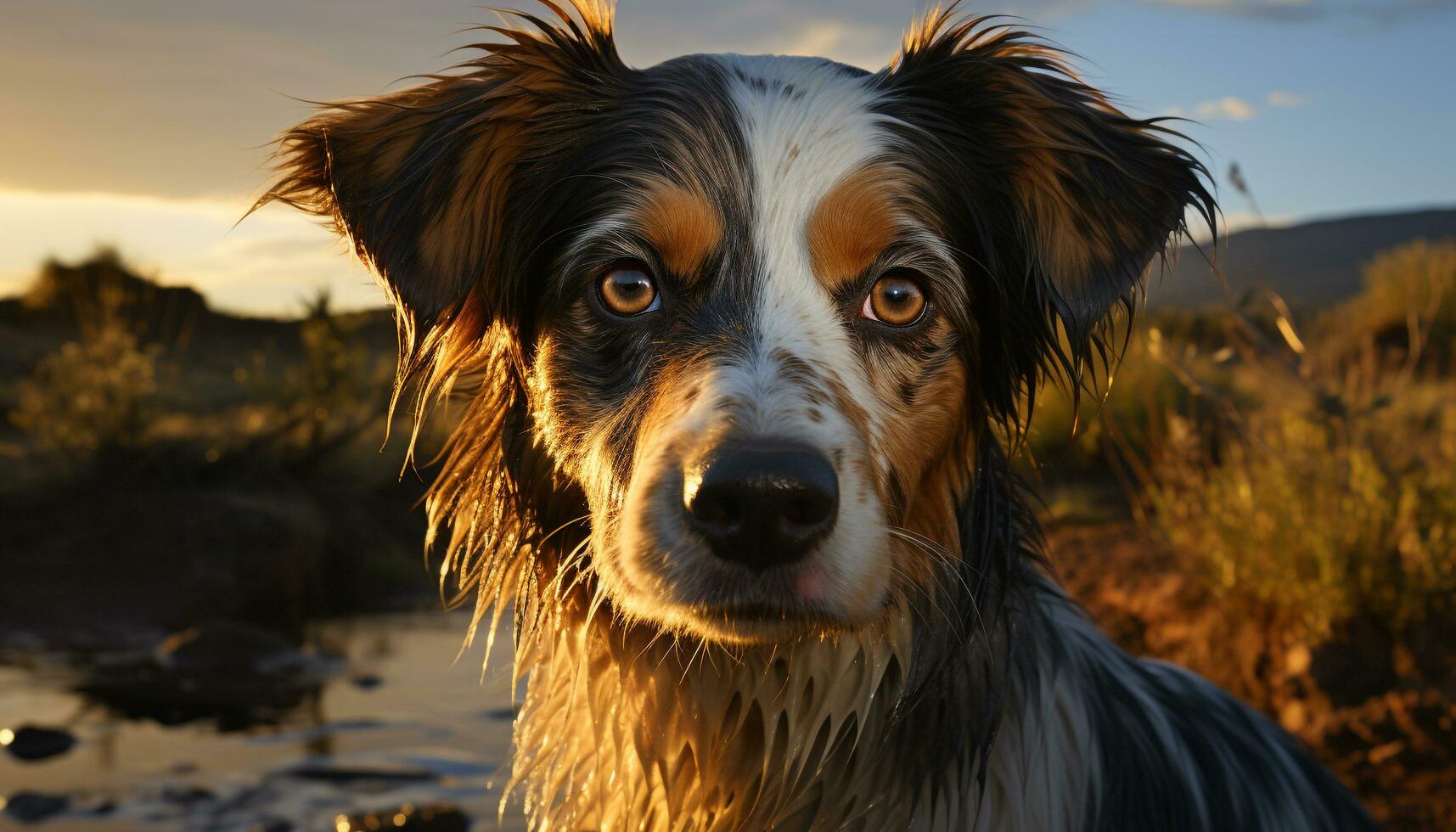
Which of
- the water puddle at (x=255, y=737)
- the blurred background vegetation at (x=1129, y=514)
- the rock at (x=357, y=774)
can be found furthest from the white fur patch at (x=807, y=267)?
the rock at (x=357, y=774)

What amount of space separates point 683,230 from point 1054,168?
39.3 inches

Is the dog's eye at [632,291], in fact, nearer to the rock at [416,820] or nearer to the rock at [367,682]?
the rock at [416,820]

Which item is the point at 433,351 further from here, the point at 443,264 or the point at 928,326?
the point at 928,326

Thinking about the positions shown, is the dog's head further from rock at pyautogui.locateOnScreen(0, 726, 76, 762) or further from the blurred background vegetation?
rock at pyautogui.locateOnScreen(0, 726, 76, 762)

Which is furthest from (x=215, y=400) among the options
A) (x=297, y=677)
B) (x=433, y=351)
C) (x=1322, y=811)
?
(x=1322, y=811)

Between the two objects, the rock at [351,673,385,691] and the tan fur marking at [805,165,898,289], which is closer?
the tan fur marking at [805,165,898,289]

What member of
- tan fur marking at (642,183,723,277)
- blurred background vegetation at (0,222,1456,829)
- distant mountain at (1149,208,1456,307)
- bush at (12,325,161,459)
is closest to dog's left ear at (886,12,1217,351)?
blurred background vegetation at (0,222,1456,829)

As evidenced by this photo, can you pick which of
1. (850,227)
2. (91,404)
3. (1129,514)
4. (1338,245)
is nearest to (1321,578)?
(1129,514)

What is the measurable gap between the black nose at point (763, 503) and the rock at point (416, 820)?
3.41 meters

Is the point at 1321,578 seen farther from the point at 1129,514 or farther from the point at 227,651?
the point at 227,651

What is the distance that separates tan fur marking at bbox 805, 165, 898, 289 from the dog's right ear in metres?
0.79

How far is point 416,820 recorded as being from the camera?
17.5 feet

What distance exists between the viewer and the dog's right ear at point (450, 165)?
10.2ft

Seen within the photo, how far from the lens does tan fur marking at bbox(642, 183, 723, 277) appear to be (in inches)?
113
